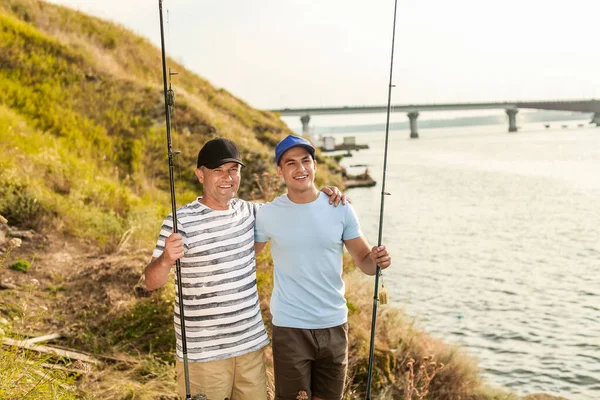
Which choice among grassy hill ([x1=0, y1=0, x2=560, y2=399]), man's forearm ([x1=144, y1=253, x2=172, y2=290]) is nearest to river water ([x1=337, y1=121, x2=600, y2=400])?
grassy hill ([x1=0, y1=0, x2=560, y2=399])

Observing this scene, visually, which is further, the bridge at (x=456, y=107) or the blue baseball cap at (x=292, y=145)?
the bridge at (x=456, y=107)

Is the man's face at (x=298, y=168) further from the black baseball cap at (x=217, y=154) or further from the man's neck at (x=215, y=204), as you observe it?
the man's neck at (x=215, y=204)

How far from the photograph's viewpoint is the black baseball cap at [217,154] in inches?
147

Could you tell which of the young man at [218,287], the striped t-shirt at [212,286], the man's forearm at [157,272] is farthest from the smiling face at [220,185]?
the man's forearm at [157,272]

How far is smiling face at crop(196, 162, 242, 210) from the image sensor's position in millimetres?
3732

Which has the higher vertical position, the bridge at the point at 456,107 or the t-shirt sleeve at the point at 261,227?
the t-shirt sleeve at the point at 261,227

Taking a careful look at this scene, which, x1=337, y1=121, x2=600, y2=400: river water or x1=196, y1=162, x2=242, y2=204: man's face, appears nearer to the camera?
x1=196, y1=162, x2=242, y2=204: man's face

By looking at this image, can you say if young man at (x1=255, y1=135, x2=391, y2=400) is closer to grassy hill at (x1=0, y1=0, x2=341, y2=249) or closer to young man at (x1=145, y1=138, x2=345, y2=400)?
young man at (x1=145, y1=138, x2=345, y2=400)

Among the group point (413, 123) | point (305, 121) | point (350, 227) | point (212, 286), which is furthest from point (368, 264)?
point (413, 123)

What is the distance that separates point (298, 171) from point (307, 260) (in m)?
0.55

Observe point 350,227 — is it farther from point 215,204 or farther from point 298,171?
point 215,204

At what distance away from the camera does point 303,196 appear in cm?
380

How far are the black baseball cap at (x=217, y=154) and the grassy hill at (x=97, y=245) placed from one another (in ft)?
5.04

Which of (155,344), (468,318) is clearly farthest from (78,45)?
(155,344)
